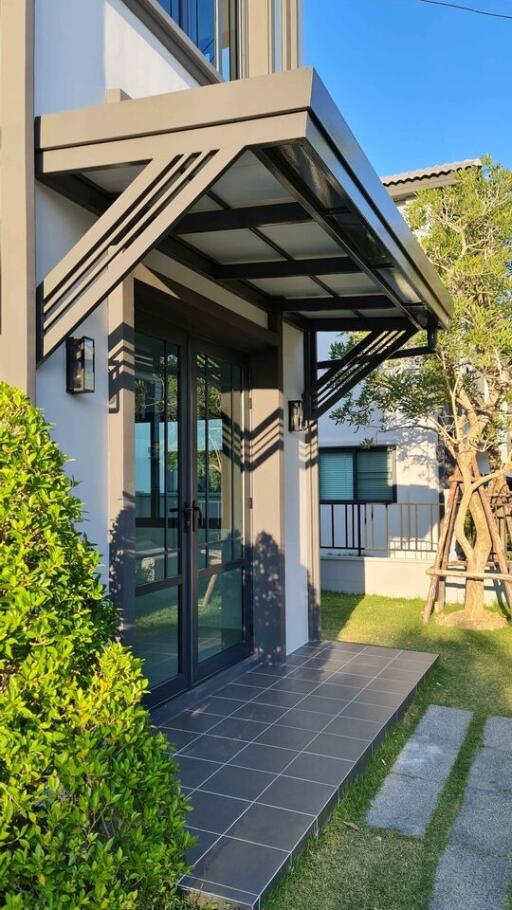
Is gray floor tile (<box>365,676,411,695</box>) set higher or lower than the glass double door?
lower

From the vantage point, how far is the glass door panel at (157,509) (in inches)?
165

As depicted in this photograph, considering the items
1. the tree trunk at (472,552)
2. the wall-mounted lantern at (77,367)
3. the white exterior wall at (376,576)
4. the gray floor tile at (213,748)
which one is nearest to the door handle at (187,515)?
the gray floor tile at (213,748)

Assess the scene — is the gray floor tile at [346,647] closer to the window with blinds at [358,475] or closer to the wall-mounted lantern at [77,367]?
the wall-mounted lantern at [77,367]

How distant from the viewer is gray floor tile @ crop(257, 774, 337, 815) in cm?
313

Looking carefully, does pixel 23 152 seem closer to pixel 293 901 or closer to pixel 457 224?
→ pixel 293 901

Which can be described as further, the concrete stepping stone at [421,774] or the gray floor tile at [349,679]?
the gray floor tile at [349,679]

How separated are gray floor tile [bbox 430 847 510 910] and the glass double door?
Answer: 77.4 inches

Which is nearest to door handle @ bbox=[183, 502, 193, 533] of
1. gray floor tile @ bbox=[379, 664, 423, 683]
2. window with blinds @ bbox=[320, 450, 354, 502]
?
gray floor tile @ bbox=[379, 664, 423, 683]

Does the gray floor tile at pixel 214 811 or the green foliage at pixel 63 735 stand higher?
the green foliage at pixel 63 735

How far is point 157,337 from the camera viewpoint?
14.5ft

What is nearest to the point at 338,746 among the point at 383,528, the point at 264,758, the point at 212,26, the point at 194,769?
the point at 264,758

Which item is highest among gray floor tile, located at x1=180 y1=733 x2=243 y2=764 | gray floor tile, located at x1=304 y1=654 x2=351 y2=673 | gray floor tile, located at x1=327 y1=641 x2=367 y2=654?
gray floor tile, located at x1=327 y1=641 x2=367 y2=654

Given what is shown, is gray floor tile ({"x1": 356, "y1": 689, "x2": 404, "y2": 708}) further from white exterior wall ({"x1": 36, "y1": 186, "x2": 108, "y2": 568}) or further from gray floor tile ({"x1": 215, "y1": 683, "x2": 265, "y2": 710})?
white exterior wall ({"x1": 36, "y1": 186, "x2": 108, "y2": 568})

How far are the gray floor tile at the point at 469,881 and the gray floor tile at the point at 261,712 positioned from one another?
1463 millimetres
